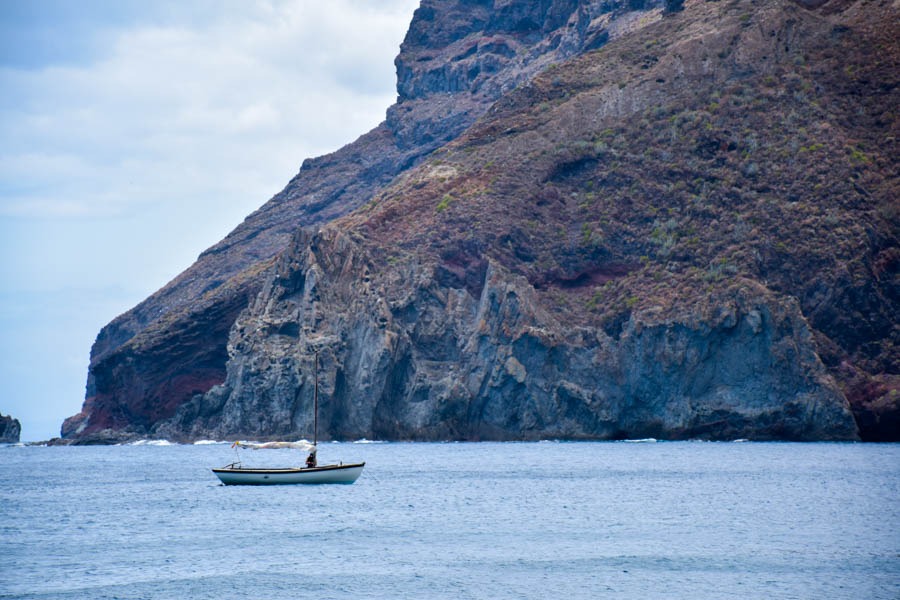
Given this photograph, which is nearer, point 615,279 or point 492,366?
point 492,366

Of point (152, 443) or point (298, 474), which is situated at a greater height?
point (152, 443)

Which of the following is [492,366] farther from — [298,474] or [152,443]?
[298,474]

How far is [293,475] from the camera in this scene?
79500mm

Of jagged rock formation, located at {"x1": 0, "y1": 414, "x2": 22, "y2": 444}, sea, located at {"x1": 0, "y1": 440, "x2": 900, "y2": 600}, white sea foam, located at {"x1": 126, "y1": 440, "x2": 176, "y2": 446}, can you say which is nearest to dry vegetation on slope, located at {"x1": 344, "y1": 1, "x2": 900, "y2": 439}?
white sea foam, located at {"x1": 126, "y1": 440, "x2": 176, "y2": 446}

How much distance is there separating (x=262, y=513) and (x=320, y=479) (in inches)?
541

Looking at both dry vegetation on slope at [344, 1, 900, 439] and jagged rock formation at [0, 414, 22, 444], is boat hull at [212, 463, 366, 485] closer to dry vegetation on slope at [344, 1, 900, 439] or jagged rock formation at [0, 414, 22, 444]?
dry vegetation on slope at [344, 1, 900, 439]

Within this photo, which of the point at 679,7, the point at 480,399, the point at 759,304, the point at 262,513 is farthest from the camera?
the point at 679,7

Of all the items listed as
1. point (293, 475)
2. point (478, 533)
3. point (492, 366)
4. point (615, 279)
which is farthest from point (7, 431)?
point (478, 533)

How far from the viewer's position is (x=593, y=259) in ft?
496

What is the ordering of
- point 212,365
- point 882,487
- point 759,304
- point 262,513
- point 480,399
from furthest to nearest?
point 212,365, point 480,399, point 759,304, point 882,487, point 262,513

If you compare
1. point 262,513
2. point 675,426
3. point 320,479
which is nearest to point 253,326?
point 675,426

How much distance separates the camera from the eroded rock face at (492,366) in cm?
12188

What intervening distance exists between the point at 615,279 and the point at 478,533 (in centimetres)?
9303

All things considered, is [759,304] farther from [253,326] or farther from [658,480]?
[253,326]
